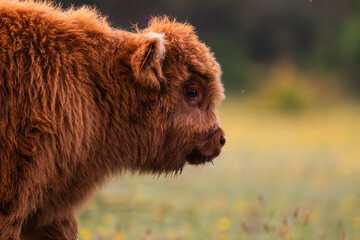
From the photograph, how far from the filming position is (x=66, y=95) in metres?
4.07

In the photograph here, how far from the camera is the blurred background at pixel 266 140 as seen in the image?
24.0ft

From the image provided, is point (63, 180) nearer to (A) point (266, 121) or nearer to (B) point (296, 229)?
(B) point (296, 229)

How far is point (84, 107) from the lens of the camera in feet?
13.7

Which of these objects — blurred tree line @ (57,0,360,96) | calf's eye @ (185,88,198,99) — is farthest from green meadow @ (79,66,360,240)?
blurred tree line @ (57,0,360,96)

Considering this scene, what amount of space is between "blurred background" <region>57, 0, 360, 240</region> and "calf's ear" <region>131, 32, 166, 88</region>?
1.29 m

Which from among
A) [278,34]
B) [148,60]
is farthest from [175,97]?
[278,34]

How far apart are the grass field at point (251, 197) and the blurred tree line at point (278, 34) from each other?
7.83m

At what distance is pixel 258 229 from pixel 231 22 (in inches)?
819

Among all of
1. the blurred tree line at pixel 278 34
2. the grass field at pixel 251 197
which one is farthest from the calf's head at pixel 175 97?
the blurred tree line at pixel 278 34

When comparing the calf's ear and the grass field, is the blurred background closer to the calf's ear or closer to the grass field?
A: the grass field

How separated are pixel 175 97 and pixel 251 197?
5.72 m

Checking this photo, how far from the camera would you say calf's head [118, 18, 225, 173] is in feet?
14.4

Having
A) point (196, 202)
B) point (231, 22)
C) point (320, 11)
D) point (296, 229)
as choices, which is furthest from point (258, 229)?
point (320, 11)

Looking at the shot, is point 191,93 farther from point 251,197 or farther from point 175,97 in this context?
point 251,197
